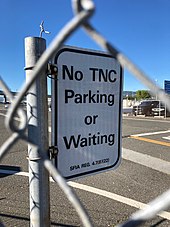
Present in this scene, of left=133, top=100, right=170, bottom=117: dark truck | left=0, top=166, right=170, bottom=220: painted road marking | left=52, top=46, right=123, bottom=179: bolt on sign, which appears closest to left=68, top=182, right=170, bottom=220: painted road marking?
left=0, top=166, right=170, bottom=220: painted road marking

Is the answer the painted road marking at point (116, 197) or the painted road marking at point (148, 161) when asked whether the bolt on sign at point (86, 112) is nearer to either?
the painted road marking at point (116, 197)

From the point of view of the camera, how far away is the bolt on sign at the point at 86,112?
161cm

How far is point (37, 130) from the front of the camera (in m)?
1.40

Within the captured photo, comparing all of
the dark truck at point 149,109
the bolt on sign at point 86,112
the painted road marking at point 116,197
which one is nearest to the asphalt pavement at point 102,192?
the painted road marking at point 116,197

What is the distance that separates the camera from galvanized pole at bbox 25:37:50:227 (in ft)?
4.58

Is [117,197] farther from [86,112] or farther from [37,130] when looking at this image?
[37,130]

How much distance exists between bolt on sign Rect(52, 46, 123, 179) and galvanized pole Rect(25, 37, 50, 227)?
17 centimetres

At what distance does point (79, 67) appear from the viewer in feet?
5.46

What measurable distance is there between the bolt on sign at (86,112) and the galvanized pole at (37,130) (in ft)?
0.56

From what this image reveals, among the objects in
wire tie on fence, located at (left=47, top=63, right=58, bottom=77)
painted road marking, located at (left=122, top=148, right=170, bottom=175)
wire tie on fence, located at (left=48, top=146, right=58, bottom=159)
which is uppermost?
wire tie on fence, located at (left=47, top=63, right=58, bottom=77)

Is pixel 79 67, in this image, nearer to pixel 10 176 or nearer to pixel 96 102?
pixel 96 102

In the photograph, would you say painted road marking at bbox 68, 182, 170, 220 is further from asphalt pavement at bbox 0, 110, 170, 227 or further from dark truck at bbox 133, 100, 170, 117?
dark truck at bbox 133, 100, 170, 117

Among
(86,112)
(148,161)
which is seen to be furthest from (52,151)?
(148,161)

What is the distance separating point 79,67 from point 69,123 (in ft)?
1.27
